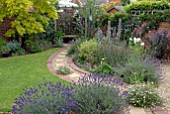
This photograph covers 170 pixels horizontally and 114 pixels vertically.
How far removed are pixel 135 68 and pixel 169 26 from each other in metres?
2.91

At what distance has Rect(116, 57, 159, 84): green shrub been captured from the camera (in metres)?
4.79

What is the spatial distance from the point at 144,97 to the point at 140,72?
1.34m

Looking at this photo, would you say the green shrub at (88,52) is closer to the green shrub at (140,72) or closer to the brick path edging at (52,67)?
the brick path edging at (52,67)

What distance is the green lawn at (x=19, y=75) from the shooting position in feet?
13.4

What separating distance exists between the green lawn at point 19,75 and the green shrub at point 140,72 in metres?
1.50

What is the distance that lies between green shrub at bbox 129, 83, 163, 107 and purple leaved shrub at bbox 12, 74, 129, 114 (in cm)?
51

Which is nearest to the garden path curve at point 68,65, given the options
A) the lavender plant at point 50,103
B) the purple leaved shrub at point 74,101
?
the purple leaved shrub at point 74,101

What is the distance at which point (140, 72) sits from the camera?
489 centimetres

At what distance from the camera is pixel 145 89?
3.77 meters

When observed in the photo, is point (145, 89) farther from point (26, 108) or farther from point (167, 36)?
point (167, 36)

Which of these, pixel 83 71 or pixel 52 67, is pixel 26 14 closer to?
pixel 52 67

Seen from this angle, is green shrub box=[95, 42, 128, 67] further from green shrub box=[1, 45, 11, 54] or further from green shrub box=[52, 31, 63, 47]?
green shrub box=[52, 31, 63, 47]

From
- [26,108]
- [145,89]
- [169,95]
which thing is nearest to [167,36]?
[169,95]

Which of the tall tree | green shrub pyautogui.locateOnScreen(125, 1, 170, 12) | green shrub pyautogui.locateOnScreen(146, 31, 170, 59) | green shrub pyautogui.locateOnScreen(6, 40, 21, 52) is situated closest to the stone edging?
the tall tree
